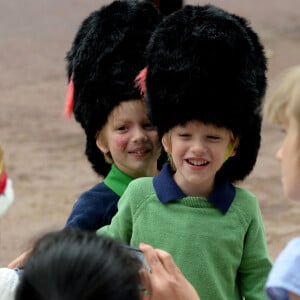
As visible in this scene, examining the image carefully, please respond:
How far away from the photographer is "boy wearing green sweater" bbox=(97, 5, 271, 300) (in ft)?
8.80

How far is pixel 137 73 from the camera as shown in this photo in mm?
3078

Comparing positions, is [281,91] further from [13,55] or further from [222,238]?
Answer: [13,55]

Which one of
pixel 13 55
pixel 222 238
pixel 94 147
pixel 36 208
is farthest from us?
pixel 13 55

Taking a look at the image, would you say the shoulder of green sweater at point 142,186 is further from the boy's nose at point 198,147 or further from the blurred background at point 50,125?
the blurred background at point 50,125

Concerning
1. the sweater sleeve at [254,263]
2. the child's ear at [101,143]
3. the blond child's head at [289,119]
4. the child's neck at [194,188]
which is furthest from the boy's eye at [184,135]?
the blond child's head at [289,119]

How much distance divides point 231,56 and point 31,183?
4.01 meters

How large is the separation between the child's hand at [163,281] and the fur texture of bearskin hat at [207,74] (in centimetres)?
75

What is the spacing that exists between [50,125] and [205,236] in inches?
207

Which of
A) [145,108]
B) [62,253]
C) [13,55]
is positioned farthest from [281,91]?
[13,55]

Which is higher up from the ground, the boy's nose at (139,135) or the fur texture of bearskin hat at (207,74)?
the fur texture of bearskin hat at (207,74)

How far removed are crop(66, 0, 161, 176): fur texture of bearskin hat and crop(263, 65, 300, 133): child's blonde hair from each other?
3.61ft

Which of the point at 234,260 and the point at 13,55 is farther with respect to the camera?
the point at 13,55

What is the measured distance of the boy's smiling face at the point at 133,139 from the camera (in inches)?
119

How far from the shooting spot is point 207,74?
2.71 metres
